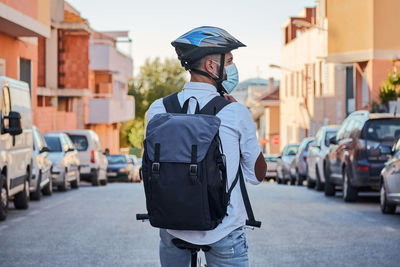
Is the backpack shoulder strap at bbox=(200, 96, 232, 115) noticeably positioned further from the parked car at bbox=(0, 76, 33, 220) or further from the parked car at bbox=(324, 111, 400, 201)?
the parked car at bbox=(324, 111, 400, 201)

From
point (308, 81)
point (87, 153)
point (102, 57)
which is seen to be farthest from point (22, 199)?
point (102, 57)

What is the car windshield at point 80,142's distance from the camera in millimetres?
32219

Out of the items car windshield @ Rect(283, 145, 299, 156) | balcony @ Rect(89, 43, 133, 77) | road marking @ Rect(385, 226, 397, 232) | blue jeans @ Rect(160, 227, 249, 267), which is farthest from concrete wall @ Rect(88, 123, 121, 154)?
blue jeans @ Rect(160, 227, 249, 267)

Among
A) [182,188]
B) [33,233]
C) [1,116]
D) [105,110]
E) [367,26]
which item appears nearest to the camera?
[182,188]

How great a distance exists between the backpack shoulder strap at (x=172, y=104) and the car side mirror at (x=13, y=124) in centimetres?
1134

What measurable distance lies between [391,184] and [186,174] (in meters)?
12.6

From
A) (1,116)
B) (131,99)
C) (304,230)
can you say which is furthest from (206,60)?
(131,99)

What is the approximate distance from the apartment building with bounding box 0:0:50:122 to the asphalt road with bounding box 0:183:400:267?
884cm

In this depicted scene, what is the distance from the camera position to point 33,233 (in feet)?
45.6

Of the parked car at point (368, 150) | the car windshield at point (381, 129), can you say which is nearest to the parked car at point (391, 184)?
the parked car at point (368, 150)

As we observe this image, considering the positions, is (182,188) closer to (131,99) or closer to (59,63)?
(59,63)

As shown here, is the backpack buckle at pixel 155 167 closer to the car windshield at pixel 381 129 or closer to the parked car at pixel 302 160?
the car windshield at pixel 381 129

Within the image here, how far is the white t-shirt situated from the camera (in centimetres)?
447

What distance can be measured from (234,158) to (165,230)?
443 mm
